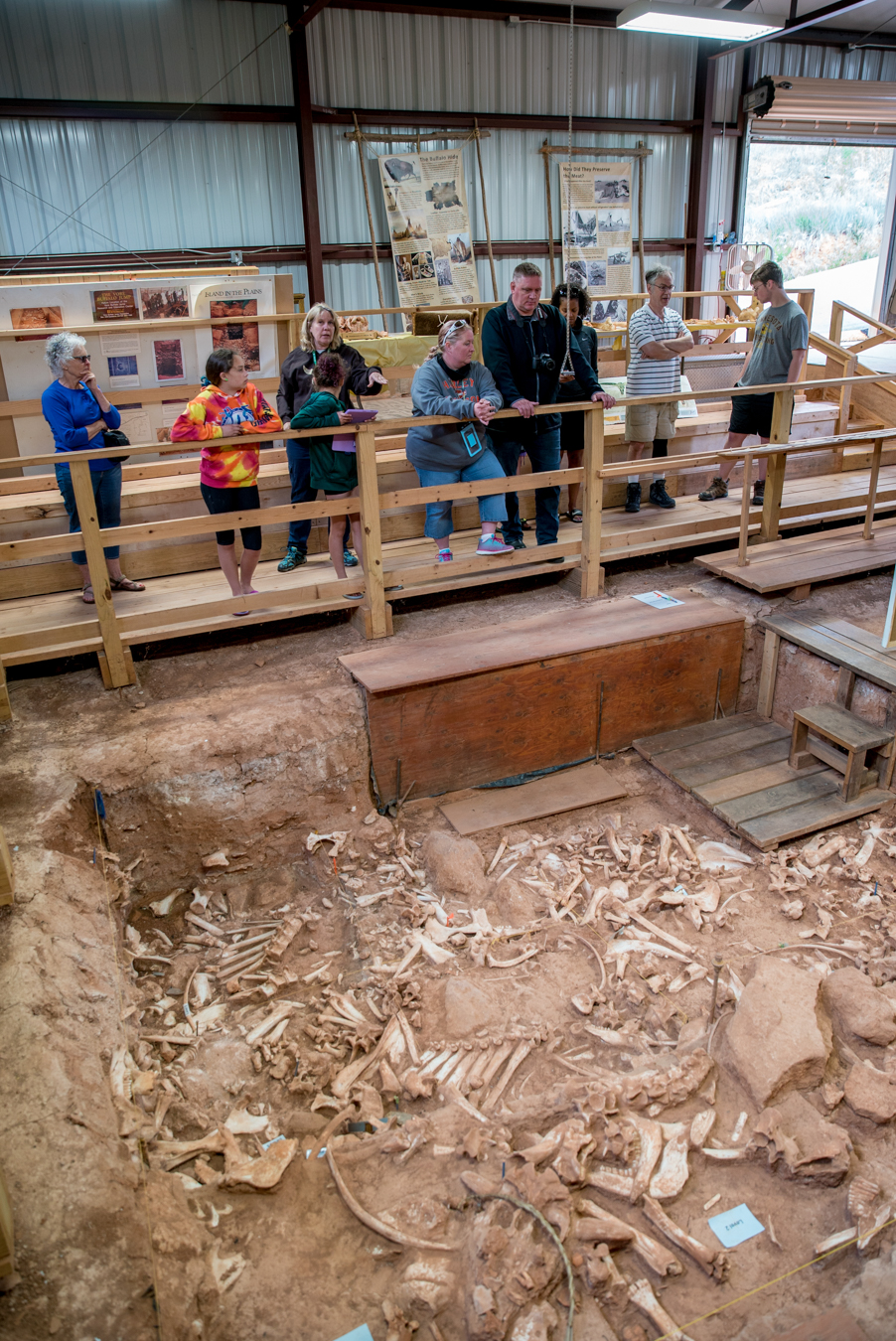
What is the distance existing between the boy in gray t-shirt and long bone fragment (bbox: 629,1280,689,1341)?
19.1 ft

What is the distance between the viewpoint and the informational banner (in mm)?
11453

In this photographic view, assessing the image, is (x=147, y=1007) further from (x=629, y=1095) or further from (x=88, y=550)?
(x=88, y=550)

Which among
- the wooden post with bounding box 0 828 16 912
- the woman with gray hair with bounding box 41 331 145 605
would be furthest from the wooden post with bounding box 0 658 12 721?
the wooden post with bounding box 0 828 16 912

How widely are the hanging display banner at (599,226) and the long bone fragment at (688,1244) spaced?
1168 cm

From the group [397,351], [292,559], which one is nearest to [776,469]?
[397,351]

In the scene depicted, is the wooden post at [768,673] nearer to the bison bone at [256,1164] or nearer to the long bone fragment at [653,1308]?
the long bone fragment at [653,1308]

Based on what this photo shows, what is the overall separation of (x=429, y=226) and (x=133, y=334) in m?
6.39

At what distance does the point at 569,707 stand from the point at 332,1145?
3148mm

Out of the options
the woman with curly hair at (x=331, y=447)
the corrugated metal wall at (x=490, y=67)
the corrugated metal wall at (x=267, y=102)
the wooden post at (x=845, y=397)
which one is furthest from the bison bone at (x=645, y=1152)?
the corrugated metal wall at (x=490, y=67)

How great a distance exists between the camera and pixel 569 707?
18.9 feet

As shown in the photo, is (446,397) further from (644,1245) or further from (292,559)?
(644,1245)

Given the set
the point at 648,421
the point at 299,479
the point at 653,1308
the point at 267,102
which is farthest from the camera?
the point at 267,102

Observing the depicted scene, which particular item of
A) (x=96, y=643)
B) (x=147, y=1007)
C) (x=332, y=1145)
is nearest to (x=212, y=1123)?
(x=332, y=1145)

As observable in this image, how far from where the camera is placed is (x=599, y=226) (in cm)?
1276
